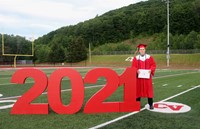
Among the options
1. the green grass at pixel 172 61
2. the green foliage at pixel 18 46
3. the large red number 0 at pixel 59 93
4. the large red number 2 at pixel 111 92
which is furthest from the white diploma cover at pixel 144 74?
the green grass at pixel 172 61

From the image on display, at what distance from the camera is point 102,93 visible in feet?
24.3

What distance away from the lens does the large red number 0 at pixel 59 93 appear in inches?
283

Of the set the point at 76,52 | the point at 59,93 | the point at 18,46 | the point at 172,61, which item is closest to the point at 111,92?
the point at 59,93

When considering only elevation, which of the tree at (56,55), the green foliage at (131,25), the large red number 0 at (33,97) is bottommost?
the large red number 0 at (33,97)

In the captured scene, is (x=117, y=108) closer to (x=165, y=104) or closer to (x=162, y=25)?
(x=165, y=104)

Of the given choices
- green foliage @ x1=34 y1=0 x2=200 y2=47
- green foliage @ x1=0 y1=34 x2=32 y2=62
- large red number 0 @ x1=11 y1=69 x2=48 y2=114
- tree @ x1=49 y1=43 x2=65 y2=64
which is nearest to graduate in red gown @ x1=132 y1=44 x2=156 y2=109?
large red number 0 @ x1=11 y1=69 x2=48 y2=114

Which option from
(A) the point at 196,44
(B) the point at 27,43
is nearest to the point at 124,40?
(A) the point at 196,44

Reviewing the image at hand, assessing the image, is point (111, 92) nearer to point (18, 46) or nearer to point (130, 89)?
point (130, 89)

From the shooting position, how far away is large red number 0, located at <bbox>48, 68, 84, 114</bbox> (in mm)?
7181

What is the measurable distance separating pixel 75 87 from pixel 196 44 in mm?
73060

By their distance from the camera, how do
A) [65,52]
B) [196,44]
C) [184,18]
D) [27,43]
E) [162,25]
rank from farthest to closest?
[162,25], [184,18], [196,44], [65,52], [27,43]

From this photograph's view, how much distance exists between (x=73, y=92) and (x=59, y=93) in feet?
1.09

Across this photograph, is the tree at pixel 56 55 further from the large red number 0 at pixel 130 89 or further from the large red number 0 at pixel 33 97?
the large red number 0 at pixel 130 89

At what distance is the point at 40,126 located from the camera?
5863 mm
